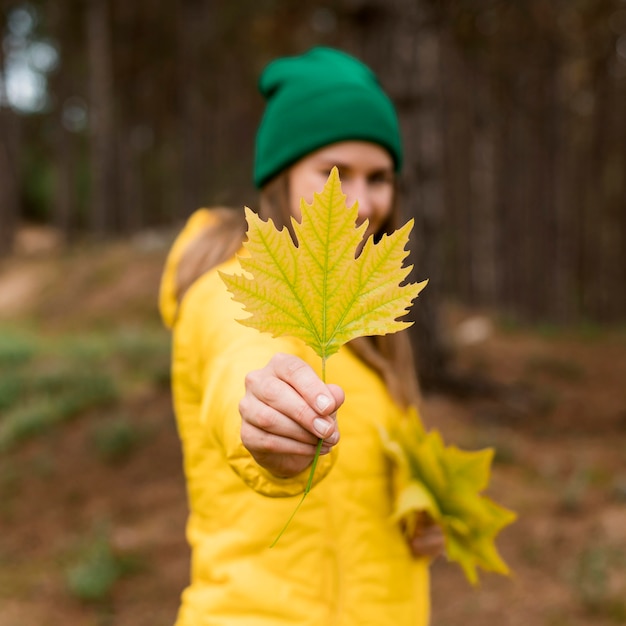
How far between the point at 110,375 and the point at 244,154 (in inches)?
715

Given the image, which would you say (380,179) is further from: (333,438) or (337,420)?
(333,438)

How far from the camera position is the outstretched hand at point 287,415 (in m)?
0.86

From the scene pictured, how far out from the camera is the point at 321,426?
85 centimetres

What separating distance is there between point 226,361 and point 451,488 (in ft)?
2.21

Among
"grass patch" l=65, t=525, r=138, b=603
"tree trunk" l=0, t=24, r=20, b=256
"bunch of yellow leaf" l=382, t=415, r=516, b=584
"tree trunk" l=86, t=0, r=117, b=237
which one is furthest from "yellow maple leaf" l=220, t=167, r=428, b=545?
"tree trunk" l=0, t=24, r=20, b=256

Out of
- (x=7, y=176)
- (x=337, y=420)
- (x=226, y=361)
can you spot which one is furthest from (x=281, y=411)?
(x=7, y=176)

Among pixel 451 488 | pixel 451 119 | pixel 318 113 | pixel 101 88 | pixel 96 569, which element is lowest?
pixel 96 569

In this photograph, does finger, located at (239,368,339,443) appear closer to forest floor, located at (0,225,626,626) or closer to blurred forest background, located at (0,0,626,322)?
forest floor, located at (0,225,626,626)

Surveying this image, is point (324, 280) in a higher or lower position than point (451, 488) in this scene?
higher

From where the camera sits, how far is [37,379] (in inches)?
243

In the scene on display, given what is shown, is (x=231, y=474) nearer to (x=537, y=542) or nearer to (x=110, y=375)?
(x=537, y=542)

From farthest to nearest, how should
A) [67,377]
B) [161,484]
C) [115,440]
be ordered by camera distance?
1. [67,377]
2. [115,440]
3. [161,484]

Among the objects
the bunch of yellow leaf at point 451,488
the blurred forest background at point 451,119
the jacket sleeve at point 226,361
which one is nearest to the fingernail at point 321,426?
the jacket sleeve at point 226,361

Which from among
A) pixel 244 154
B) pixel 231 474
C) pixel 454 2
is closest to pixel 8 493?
pixel 231 474
